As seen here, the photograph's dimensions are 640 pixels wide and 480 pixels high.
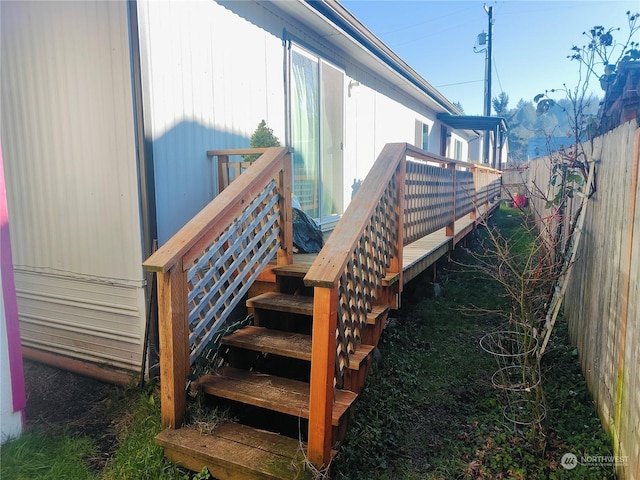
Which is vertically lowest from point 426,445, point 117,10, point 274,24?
point 426,445

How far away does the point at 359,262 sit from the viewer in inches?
114

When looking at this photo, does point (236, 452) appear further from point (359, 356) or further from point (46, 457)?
point (46, 457)

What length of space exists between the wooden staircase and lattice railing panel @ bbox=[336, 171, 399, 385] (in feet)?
0.42

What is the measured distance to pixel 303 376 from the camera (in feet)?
10.7

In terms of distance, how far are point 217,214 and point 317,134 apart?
11.1ft

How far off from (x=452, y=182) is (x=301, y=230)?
2422 mm

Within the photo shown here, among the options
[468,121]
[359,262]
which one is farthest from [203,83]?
[468,121]

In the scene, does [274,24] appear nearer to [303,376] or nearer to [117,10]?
[117,10]

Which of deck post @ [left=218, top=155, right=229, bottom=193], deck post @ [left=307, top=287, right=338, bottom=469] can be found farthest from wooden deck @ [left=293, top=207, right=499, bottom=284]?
deck post @ [left=307, top=287, right=338, bottom=469]

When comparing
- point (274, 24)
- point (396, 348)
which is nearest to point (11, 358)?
point (396, 348)

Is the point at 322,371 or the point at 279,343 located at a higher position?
the point at 322,371

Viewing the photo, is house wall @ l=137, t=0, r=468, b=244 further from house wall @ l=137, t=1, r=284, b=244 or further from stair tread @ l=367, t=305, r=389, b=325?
stair tread @ l=367, t=305, r=389, b=325

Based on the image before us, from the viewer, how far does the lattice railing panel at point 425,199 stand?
159 inches
